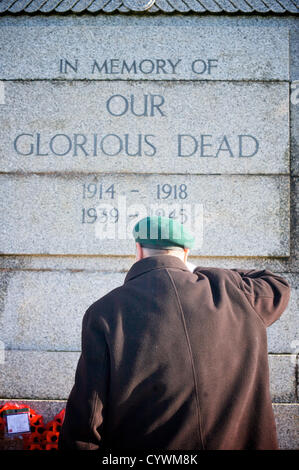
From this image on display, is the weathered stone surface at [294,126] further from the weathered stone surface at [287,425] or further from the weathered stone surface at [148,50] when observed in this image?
the weathered stone surface at [287,425]

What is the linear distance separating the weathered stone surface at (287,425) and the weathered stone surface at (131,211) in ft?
5.19

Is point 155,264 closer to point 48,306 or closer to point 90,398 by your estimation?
point 90,398

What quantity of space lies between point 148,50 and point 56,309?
10.5 feet

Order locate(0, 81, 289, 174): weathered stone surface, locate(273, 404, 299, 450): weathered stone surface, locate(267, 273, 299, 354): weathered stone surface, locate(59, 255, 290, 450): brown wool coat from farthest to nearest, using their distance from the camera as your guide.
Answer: locate(0, 81, 289, 174): weathered stone surface < locate(267, 273, 299, 354): weathered stone surface < locate(273, 404, 299, 450): weathered stone surface < locate(59, 255, 290, 450): brown wool coat

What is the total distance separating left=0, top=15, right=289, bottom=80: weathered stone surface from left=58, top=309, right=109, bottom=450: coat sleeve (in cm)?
343

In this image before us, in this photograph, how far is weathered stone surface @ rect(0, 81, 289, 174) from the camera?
399cm

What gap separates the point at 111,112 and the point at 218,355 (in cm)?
326

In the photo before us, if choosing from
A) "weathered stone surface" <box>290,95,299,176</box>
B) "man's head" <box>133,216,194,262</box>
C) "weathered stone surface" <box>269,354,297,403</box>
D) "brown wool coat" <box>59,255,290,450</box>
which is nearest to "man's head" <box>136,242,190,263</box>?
"man's head" <box>133,216,194,262</box>

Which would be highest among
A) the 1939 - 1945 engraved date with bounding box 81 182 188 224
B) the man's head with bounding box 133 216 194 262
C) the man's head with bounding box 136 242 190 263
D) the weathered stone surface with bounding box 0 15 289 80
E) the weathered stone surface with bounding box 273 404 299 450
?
the weathered stone surface with bounding box 0 15 289 80

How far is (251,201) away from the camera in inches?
155

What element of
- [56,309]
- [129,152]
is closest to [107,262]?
[56,309]

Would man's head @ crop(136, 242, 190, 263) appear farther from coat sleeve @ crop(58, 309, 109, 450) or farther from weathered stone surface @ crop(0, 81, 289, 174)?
weathered stone surface @ crop(0, 81, 289, 174)

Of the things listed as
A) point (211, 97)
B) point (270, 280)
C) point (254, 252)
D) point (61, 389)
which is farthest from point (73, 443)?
point (211, 97)

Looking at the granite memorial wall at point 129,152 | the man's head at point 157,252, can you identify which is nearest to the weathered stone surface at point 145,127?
the granite memorial wall at point 129,152
